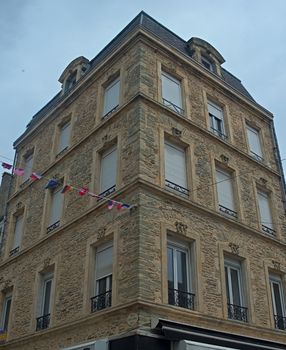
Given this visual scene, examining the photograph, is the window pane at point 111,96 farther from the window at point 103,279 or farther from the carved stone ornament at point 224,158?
the window at point 103,279

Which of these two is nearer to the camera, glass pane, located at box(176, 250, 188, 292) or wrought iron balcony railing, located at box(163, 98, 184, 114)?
glass pane, located at box(176, 250, 188, 292)

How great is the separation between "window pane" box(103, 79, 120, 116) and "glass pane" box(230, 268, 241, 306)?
5523 mm

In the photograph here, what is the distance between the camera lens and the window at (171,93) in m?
12.2

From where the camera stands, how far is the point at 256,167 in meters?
13.8

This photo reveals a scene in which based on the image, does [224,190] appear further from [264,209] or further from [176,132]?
[176,132]

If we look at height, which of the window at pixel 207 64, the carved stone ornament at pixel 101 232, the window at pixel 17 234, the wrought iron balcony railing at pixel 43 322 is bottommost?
the wrought iron balcony railing at pixel 43 322

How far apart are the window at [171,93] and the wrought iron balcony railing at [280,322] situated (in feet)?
19.9

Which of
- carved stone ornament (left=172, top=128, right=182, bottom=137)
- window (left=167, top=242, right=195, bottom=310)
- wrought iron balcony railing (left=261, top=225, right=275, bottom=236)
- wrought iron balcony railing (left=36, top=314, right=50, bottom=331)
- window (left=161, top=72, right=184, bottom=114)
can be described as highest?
window (left=161, top=72, right=184, bottom=114)

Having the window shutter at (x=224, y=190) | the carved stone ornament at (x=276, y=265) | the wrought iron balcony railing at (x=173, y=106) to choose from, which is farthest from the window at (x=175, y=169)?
the carved stone ornament at (x=276, y=265)

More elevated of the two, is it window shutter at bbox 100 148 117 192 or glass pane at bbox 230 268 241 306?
window shutter at bbox 100 148 117 192

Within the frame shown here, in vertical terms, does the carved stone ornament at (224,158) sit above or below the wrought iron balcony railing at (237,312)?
above

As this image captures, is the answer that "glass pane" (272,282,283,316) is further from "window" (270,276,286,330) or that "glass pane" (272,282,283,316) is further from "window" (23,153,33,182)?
"window" (23,153,33,182)

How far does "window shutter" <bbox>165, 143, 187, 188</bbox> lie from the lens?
1088 centimetres

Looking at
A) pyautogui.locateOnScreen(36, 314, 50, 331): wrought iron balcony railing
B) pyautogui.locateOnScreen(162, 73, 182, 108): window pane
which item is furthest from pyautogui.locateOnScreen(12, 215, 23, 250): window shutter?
pyautogui.locateOnScreen(162, 73, 182, 108): window pane
